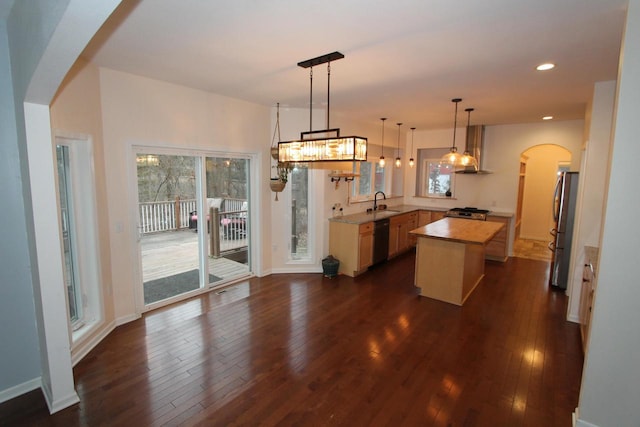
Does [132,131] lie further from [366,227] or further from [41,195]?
[366,227]

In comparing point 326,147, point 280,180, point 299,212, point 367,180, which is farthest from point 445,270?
point 367,180

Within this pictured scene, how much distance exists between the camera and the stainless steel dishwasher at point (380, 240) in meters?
5.67

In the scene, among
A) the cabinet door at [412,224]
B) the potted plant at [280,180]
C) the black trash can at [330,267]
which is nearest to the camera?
the potted plant at [280,180]

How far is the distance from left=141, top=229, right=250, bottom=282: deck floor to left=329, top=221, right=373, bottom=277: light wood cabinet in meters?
1.55

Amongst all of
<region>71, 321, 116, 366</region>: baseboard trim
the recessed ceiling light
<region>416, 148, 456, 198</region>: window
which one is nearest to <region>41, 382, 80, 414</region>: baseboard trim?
<region>71, 321, 116, 366</region>: baseboard trim

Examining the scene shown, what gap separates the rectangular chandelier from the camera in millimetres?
2658

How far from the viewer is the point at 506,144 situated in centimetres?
646

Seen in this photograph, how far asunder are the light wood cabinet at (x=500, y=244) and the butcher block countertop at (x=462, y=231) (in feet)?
4.29

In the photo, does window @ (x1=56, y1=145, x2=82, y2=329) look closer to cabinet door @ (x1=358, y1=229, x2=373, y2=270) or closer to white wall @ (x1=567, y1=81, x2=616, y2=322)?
cabinet door @ (x1=358, y1=229, x2=373, y2=270)

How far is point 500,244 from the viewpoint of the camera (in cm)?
616

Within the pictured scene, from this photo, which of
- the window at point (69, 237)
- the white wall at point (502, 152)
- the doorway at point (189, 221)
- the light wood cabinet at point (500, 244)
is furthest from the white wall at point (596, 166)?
the window at point (69, 237)

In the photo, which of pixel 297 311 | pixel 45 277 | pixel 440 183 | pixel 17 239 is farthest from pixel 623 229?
pixel 440 183

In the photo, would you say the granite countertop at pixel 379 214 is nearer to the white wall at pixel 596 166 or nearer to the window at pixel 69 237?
the white wall at pixel 596 166

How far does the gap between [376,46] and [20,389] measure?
3978mm
